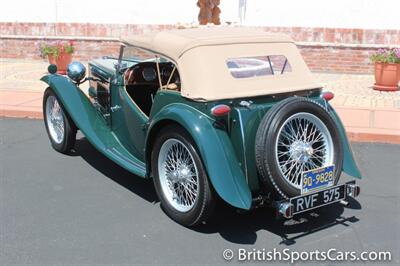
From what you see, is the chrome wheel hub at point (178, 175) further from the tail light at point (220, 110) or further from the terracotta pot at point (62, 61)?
the terracotta pot at point (62, 61)

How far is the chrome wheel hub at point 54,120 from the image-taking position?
5969mm

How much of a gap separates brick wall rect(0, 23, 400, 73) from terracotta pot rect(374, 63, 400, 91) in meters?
2.22

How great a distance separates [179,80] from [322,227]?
1.77 metres

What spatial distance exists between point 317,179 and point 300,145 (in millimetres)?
288

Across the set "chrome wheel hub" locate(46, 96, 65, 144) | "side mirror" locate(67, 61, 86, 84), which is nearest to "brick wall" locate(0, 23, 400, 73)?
"side mirror" locate(67, 61, 86, 84)

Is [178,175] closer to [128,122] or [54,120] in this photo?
[128,122]

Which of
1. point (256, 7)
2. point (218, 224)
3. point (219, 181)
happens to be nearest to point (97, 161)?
point (218, 224)

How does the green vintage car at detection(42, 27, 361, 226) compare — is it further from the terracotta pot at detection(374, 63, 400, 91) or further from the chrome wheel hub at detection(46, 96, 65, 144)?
the terracotta pot at detection(374, 63, 400, 91)

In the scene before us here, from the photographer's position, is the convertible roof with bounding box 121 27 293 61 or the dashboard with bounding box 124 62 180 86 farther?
the dashboard with bounding box 124 62 180 86

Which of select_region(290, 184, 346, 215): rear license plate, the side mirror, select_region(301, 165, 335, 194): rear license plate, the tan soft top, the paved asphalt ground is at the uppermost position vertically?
the tan soft top

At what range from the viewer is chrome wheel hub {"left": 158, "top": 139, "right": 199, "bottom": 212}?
13.0 ft

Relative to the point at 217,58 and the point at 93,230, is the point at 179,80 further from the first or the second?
the point at 93,230

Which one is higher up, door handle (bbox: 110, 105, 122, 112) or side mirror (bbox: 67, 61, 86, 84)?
side mirror (bbox: 67, 61, 86, 84)

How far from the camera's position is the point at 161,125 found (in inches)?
164
